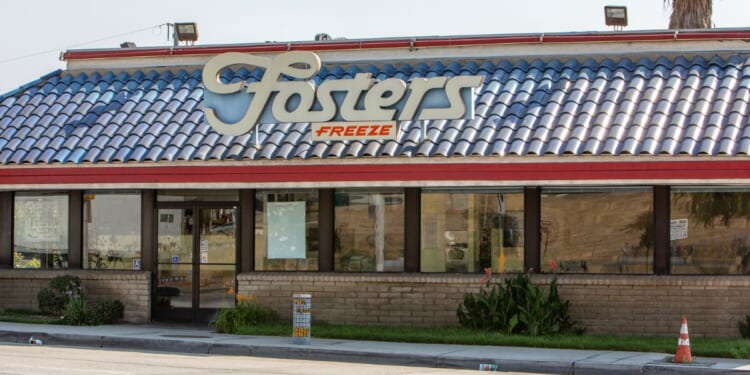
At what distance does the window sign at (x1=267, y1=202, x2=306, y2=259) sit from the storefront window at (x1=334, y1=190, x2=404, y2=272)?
2.31ft

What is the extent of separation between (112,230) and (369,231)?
535cm

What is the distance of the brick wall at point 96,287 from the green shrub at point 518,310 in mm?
6454

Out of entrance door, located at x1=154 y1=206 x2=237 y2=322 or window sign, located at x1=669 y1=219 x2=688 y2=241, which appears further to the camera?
entrance door, located at x1=154 y1=206 x2=237 y2=322

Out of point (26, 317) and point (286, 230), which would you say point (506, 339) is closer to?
point (286, 230)

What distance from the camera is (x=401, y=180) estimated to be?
20781mm

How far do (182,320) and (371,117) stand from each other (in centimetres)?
582

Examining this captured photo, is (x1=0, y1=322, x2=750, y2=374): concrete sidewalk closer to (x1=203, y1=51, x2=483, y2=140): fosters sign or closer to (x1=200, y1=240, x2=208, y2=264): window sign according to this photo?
(x1=200, y1=240, x2=208, y2=264): window sign

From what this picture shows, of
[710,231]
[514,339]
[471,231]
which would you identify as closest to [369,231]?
[471,231]

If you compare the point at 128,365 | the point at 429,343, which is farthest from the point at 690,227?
the point at 128,365

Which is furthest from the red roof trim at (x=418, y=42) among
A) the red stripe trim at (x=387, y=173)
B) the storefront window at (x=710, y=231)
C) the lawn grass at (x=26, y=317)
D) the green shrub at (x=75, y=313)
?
the green shrub at (x=75, y=313)

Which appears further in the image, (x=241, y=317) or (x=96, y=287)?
(x=96, y=287)

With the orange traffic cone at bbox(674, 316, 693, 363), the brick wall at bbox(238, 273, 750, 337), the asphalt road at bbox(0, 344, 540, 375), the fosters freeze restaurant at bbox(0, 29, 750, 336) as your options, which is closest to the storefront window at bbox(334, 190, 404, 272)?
the fosters freeze restaurant at bbox(0, 29, 750, 336)

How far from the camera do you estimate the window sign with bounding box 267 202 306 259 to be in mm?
22578

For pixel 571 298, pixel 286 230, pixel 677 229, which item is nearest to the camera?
pixel 677 229
